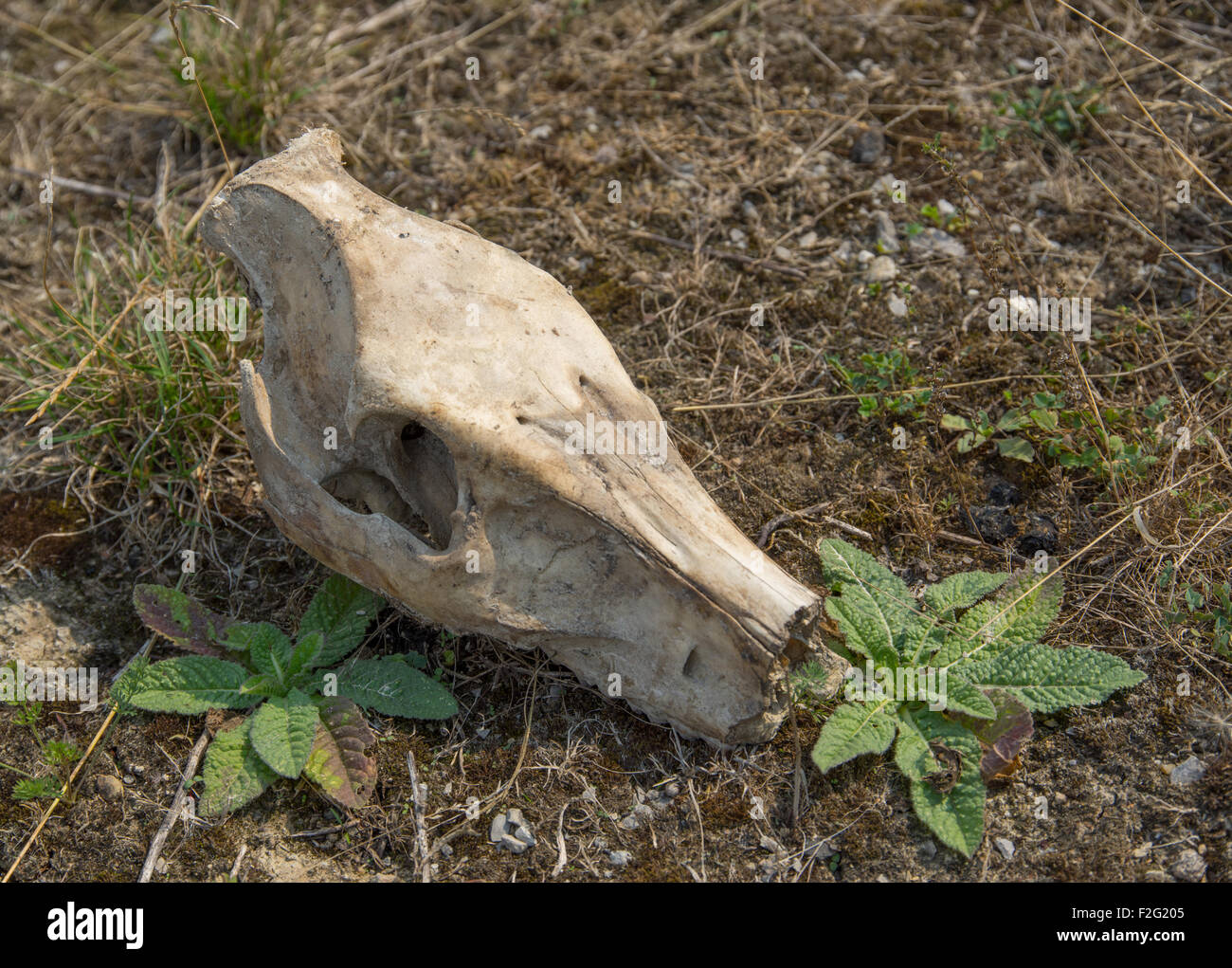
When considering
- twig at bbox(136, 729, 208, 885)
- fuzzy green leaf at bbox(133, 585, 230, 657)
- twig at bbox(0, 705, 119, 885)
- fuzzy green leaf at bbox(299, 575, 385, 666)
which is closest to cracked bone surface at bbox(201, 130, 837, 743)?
fuzzy green leaf at bbox(299, 575, 385, 666)

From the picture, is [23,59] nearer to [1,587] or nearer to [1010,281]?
[1,587]

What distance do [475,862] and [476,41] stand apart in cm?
415

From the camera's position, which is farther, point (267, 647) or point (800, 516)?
point (800, 516)

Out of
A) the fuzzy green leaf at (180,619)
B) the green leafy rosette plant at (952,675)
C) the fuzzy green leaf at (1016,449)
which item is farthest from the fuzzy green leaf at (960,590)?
the fuzzy green leaf at (180,619)

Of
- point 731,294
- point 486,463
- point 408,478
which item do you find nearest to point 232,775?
point 408,478

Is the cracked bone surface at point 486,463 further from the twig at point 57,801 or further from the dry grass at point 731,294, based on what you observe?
the twig at point 57,801

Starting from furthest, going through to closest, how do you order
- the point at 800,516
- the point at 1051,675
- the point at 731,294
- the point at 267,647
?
the point at 731,294
the point at 800,516
the point at 267,647
the point at 1051,675

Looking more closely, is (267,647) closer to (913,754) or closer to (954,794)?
(913,754)

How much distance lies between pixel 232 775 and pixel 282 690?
302mm

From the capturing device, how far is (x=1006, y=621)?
3.29m

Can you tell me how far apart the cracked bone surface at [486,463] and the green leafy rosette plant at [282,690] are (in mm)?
366

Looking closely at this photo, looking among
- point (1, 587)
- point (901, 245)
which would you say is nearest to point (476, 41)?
point (901, 245)

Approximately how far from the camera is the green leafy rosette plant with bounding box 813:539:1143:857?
301cm

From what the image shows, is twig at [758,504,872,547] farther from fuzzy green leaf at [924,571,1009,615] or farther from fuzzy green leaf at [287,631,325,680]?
fuzzy green leaf at [287,631,325,680]
